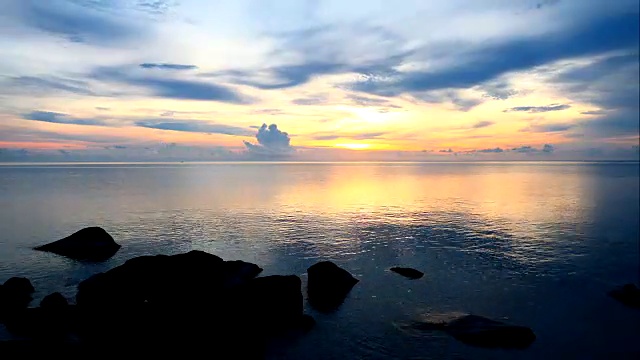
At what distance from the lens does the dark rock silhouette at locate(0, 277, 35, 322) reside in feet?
101

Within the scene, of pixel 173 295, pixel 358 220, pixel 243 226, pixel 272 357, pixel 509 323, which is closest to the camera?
pixel 272 357

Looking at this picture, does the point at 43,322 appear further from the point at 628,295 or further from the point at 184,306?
the point at 628,295

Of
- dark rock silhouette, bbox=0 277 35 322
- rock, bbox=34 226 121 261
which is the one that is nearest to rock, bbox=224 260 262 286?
dark rock silhouette, bbox=0 277 35 322

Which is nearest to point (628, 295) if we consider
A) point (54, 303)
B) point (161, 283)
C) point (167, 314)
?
point (167, 314)

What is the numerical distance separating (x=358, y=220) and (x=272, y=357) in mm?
A: 55943

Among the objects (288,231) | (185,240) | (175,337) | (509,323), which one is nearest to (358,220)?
(288,231)

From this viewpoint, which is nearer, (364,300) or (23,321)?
(23,321)

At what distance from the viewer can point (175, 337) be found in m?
26.6

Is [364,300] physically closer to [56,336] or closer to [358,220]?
[56,336]

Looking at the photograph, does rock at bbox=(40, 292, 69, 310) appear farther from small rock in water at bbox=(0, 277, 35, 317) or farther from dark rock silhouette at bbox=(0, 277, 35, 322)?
small rock in water at bbox=(0, 277, 35, 317)

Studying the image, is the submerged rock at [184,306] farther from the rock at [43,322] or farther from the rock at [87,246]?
the rock at [87,246]

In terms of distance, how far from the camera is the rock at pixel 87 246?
1884 inches

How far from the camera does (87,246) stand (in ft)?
160

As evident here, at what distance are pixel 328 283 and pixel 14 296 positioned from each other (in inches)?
1047
